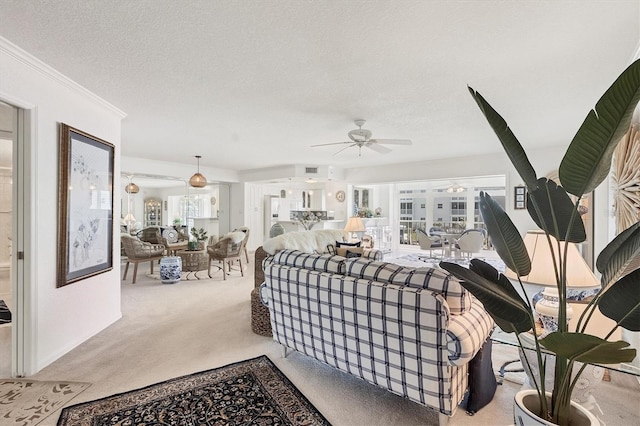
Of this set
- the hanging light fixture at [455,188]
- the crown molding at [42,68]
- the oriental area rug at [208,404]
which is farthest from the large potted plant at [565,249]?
the hanging light fixture at [455,188]

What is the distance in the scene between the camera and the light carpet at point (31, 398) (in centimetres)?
185

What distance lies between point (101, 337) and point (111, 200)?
143 centimetres

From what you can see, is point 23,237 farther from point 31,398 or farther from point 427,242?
point 427,242

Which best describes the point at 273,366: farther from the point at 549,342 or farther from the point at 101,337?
the point at 549,342

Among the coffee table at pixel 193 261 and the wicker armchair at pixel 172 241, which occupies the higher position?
the wicker armchair at pixel 172 241

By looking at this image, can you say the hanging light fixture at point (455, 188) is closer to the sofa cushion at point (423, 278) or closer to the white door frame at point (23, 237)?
the sofa cushion at point (423, 278)

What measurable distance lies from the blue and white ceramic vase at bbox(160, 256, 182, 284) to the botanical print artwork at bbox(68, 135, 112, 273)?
2002mm

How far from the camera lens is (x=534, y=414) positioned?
1.04 metres

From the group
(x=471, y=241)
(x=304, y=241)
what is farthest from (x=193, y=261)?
(x=471, y=241)

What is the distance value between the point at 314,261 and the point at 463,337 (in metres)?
1.09

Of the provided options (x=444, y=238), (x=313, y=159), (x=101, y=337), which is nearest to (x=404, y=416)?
(x=101, y=337)

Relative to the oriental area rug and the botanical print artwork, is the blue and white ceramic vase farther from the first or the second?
the oriental area rug

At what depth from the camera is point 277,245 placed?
132 inches

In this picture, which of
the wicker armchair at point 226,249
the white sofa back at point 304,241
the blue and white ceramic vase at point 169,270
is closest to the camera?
the white sofa back at point 304,241
